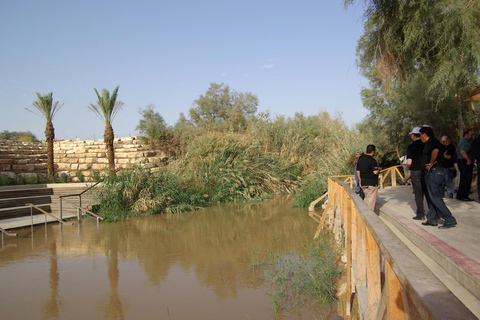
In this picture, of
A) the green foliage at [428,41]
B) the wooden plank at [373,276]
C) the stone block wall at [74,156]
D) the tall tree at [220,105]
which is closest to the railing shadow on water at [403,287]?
the wooden plank at [373,276]

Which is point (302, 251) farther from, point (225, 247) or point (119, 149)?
point (119, 149)

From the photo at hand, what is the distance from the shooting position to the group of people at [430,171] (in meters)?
6.04

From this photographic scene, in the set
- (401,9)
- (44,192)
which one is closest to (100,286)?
(401,9)

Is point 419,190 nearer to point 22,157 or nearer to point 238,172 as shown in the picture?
point 238,172

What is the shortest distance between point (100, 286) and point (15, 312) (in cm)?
139

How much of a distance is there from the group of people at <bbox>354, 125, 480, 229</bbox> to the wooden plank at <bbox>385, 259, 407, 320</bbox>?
15.4 ft

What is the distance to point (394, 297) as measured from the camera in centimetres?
183

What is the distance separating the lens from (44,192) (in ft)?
55.2

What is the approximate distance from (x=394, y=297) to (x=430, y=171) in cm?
496

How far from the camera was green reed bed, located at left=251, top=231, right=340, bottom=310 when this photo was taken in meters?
5.41

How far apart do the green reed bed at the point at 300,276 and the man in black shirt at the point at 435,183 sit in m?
1.88

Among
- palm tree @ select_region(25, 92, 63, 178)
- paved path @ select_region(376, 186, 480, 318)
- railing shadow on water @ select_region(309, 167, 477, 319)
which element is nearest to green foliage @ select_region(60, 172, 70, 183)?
palm tree @ select_region(25, 92, 63, 178)

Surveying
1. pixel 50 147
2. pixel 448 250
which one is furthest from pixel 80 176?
pixel 448 250

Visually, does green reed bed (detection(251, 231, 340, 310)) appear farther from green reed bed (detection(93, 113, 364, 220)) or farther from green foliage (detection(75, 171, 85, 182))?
green foliage (detection(75, 171, 85, 182))
